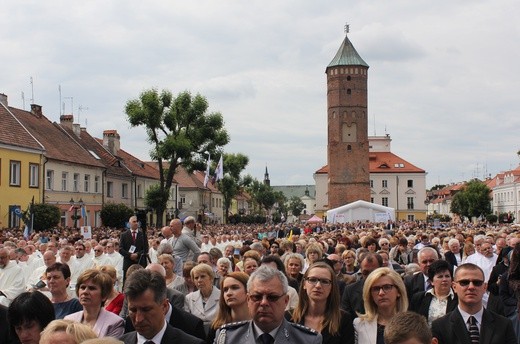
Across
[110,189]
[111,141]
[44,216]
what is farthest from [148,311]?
[111,141]

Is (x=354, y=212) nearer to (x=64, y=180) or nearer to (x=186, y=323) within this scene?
(x=64, y=180)

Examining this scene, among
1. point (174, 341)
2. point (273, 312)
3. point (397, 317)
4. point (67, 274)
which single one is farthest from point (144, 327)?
point (67, 274)

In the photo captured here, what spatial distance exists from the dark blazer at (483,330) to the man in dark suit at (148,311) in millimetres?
2246

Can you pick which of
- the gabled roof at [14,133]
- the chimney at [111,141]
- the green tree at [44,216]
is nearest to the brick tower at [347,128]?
the chimney at [111,141]

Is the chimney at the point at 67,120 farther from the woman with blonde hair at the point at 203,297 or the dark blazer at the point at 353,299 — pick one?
the dark blazer at the point at 353,299

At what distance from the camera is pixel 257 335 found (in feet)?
14.3

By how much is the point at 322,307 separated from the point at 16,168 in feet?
125

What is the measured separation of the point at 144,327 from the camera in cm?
463

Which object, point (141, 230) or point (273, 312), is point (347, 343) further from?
point (141, 230)

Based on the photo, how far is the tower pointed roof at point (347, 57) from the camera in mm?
93750

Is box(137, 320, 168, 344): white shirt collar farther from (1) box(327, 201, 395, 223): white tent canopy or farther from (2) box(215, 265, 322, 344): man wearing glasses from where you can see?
(1) box(327, 201, 395, 223): white tent canopy

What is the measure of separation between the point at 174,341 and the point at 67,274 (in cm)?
267

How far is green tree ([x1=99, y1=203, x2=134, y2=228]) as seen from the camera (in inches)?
1951

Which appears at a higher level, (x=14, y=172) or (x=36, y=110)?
(x=36, y=110)
